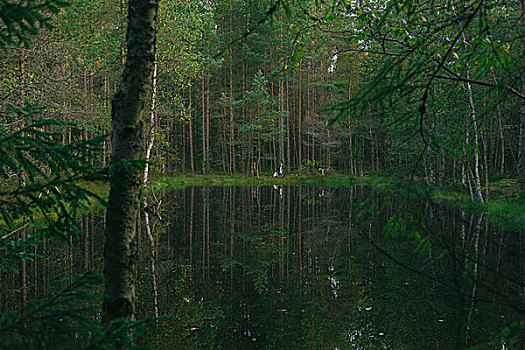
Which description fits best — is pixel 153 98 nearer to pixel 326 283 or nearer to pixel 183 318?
pixel 326 283

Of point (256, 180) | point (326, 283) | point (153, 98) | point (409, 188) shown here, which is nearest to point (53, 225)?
point (409, 188)

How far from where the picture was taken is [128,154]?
135 inches

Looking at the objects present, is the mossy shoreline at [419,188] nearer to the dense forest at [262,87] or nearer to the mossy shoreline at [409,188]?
the mossy shoreline at [409,188]

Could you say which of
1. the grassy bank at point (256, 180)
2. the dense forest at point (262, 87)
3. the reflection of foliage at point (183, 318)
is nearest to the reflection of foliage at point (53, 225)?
the reflection of foliage at point (183, 318)

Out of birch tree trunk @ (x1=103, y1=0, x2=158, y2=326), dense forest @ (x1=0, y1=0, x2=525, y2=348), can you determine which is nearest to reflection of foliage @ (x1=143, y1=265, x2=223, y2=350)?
dense forest @ (x1=0, y1=0, x2=525, y2=348)

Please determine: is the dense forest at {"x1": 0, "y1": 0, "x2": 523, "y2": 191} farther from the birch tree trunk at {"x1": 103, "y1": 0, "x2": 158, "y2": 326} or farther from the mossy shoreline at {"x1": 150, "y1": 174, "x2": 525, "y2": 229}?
the birch tree trunk at {"x1": 103, "y1": 0, "x2": 158, "y2": 326}

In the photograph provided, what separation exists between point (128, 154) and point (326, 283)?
478cm

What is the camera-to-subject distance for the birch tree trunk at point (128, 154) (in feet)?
11.0

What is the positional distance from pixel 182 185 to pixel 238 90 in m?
17.3

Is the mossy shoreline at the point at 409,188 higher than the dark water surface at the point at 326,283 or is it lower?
higher

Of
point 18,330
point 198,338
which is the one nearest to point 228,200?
point 198,338

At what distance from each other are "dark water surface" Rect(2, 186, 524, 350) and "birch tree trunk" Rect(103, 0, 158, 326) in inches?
58.8

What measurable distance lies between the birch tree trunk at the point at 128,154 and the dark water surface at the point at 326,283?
4.90 feet

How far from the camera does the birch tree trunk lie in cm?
336
